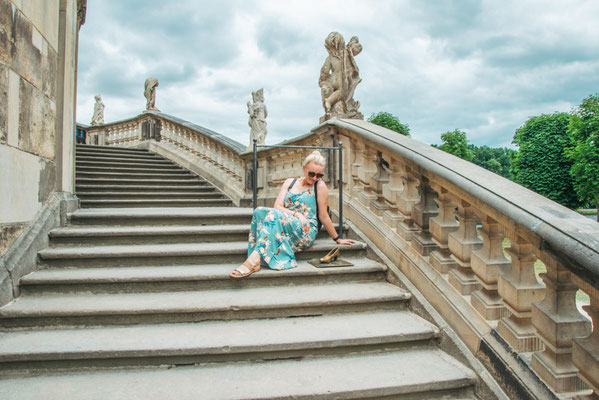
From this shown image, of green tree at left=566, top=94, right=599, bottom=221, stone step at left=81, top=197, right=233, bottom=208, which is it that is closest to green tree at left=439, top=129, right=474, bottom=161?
green tree at left=566, top=94, right=599, bottom=221

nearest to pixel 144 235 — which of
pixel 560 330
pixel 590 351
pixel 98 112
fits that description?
pixel 560 330

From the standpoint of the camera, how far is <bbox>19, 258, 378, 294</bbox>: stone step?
2930 millimetres

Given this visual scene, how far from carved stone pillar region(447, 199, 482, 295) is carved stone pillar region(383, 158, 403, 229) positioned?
88 cm

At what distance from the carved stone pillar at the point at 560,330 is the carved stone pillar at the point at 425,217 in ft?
3.69

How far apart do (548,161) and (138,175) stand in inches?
1183

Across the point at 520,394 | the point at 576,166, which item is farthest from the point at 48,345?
the point at 576,166

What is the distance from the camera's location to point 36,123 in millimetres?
3340

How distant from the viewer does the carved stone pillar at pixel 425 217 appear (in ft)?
9.75

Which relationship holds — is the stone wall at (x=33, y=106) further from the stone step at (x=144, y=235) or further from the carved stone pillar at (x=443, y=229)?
the carved stone pillar at (x=443, y=229)

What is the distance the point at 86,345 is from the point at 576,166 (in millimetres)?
26866

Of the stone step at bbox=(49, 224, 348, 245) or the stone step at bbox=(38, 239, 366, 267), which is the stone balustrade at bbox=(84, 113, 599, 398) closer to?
the stone step at bbox=(38, 239, 366, 267)

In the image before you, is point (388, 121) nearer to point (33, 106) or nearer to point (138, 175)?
point (138, 175)

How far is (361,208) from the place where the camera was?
4004mm

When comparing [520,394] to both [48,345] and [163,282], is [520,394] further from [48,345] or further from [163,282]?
[48,345]
